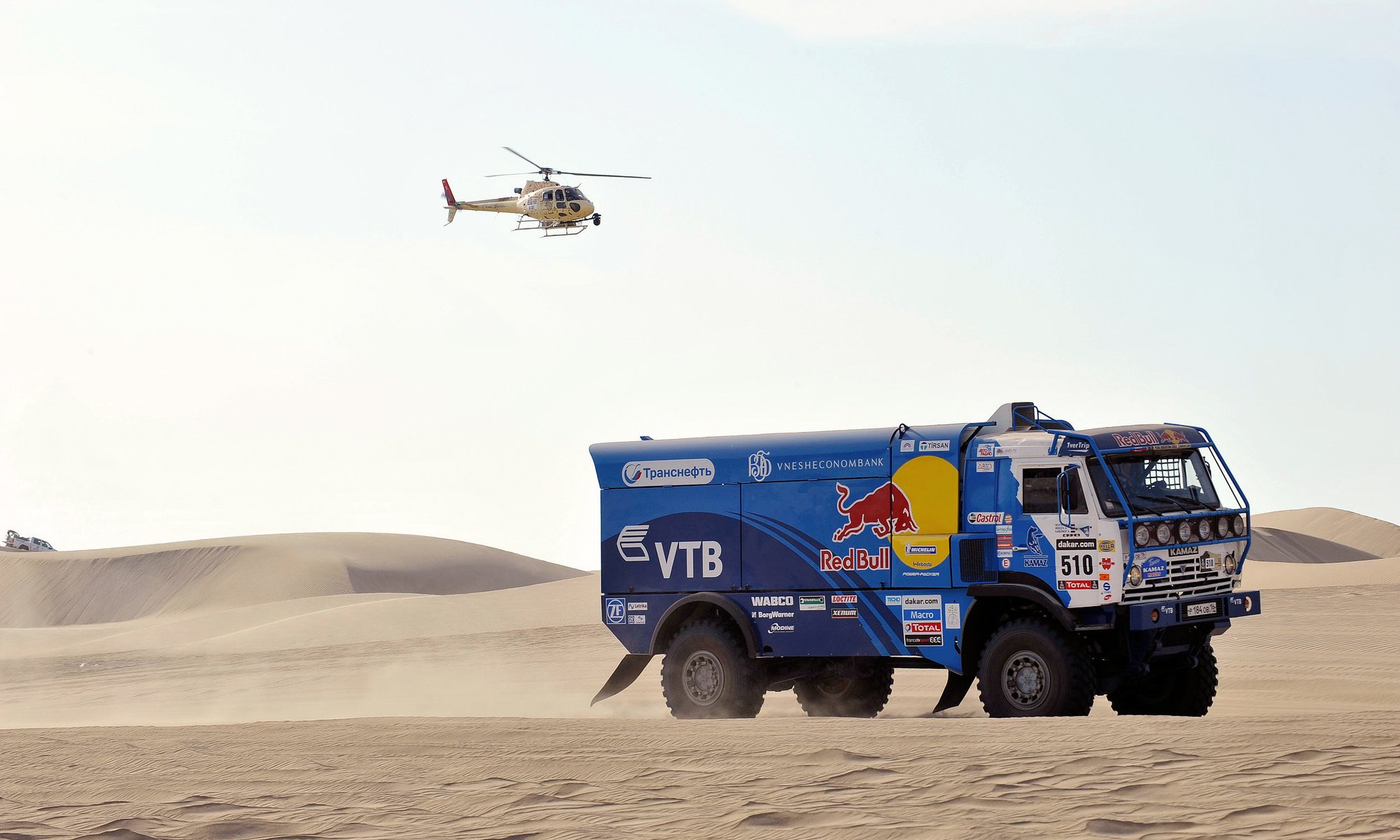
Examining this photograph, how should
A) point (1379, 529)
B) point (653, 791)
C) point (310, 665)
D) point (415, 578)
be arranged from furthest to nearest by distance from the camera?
point (1379, 529)
point (415, 578)
point (310, 665)
point (653, 791)

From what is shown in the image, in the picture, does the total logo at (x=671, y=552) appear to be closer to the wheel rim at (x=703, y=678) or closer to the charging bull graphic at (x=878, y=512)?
the wheel rim at (x=703, y=678)

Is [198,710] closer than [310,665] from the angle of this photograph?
Yes

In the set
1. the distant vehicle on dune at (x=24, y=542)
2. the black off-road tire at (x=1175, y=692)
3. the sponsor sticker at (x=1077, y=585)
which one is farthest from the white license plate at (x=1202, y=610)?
the distant vehicle on dune at (x=24, y=542)

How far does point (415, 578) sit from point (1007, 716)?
68990 mm

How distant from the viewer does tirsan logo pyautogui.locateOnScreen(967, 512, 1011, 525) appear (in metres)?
16.1

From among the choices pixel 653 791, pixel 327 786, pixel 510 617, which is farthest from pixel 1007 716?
pixel 510 617

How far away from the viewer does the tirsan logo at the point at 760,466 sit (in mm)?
17750

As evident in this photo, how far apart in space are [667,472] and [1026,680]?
5.01 meters

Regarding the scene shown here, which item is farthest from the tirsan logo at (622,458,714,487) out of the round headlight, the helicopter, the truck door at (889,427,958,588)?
the helicopter

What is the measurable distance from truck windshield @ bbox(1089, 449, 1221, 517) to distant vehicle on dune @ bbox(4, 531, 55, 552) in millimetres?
78270

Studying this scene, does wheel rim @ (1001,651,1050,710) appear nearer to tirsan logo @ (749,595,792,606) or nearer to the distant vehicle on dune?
tirsan logo @ (749,595,792,606)

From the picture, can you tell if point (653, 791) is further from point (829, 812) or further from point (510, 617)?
point (510, 617)

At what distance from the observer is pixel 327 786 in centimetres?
1132

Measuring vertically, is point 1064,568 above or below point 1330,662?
above
